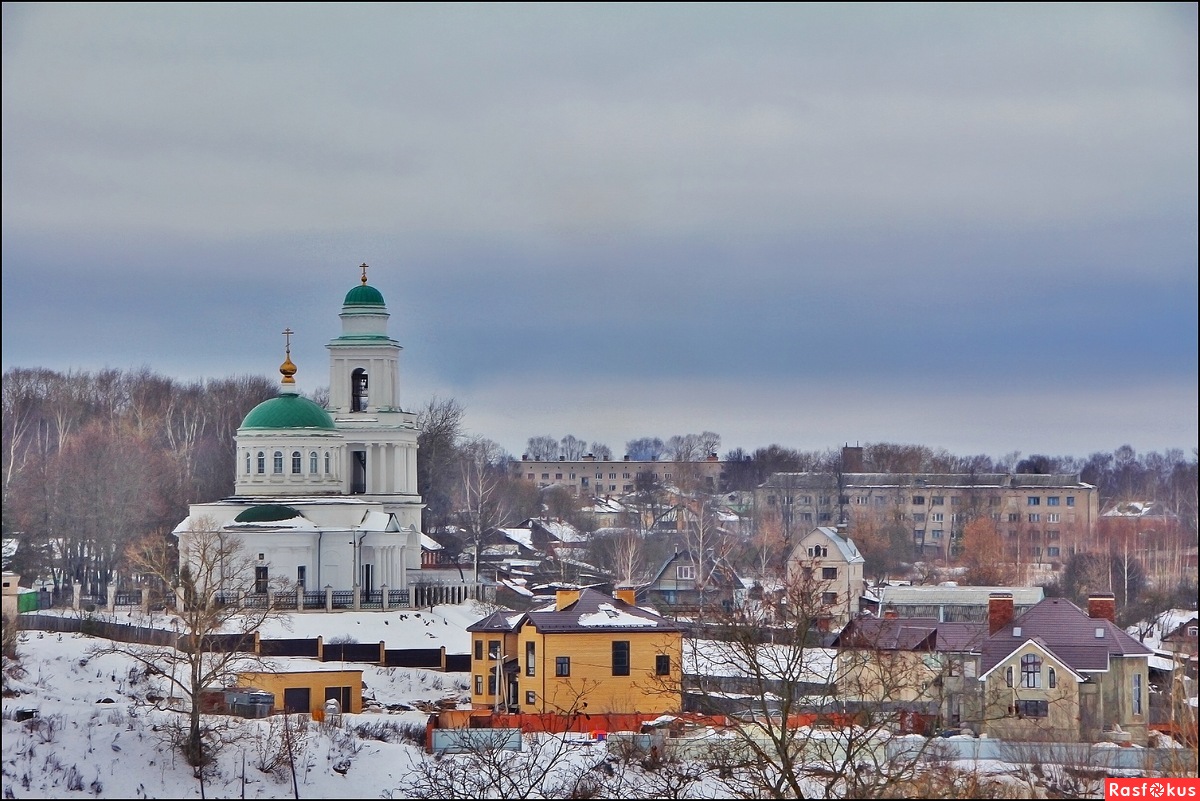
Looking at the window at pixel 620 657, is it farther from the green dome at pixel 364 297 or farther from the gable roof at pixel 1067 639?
the green dome at pixel 364 297

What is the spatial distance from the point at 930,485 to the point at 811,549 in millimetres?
29963

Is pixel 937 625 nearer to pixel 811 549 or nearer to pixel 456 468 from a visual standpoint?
pixel 811 549

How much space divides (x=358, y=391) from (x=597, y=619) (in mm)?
23830

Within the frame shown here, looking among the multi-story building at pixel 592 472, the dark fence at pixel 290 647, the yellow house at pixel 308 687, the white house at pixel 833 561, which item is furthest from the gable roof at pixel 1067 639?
the multi-story building at pixel 592 472

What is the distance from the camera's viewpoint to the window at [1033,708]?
43.5m

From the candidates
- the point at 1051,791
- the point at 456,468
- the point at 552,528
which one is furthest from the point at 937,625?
the point at 552,528

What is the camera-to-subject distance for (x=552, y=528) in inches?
4262

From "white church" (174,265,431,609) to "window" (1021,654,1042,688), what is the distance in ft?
67.8

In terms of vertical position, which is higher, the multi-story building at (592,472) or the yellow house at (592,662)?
the multi-story building at (592,472)

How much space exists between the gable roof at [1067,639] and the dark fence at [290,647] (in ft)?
52.4

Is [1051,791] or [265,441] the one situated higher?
[265,441]

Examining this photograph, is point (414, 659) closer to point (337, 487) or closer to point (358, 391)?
point (337, 487)

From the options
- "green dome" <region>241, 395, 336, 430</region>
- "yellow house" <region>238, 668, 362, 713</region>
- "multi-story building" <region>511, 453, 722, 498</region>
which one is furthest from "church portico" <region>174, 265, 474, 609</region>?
"multi-story building" <region>511, 453, 722, 498</region>

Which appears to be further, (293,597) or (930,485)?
(930,485)
